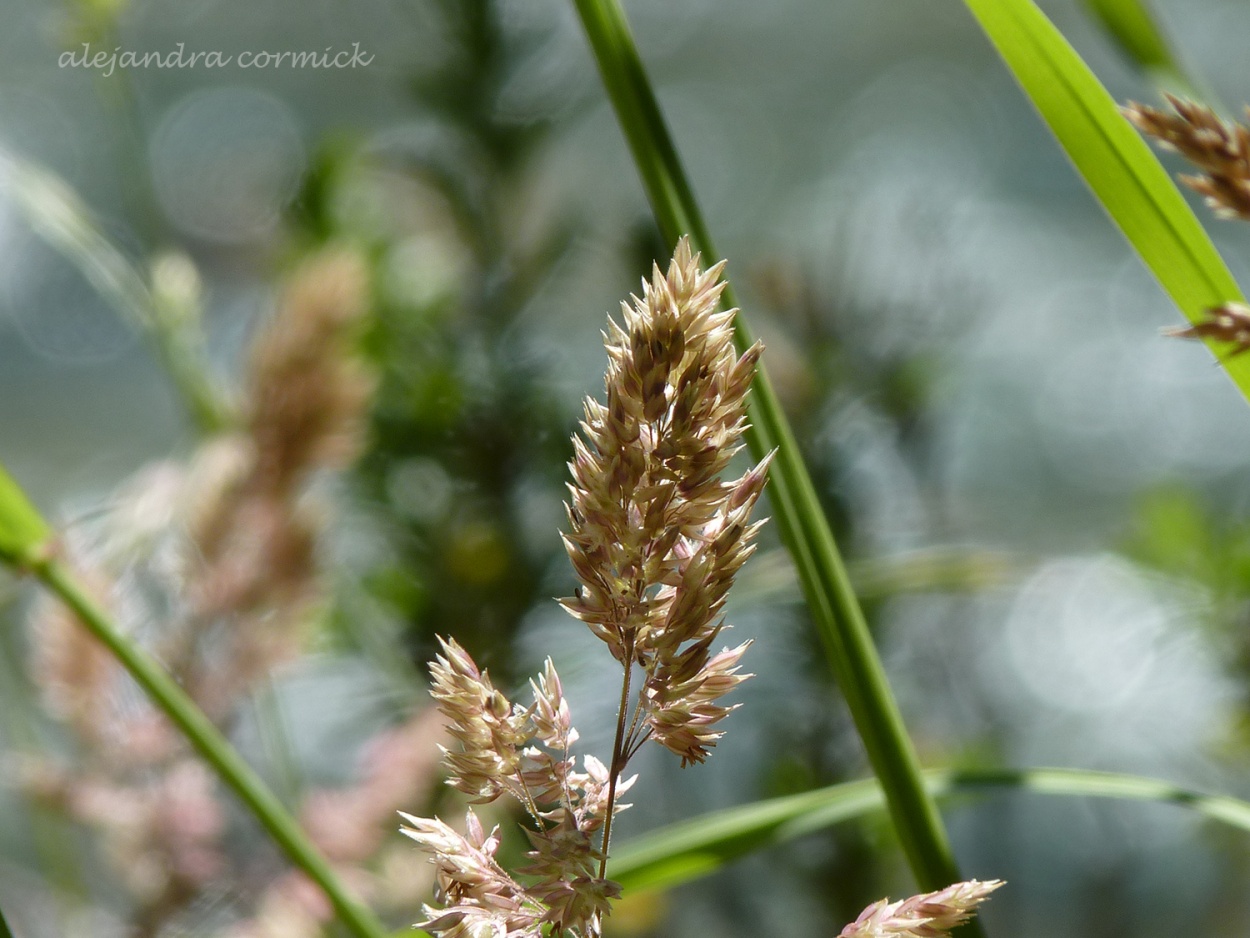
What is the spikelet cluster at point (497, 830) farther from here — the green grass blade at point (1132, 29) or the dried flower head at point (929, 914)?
the green grass blade at point (1132, 29)

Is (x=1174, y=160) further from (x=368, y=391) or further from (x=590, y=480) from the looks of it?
(x=590, y=480)

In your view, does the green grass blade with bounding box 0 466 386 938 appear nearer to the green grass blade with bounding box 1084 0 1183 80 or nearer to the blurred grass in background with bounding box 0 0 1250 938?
the blurred grass in background with bounding box 0 0 1250 938

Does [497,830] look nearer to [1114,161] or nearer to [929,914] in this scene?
[929,914]

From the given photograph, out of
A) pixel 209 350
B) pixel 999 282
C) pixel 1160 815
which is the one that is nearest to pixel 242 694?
pixel 209 350

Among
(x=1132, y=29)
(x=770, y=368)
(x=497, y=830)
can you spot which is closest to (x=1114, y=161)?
(x=1132, y=29)

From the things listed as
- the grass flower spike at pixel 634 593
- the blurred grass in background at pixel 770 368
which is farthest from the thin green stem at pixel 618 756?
the blurred grass in background at pixel 770 368
